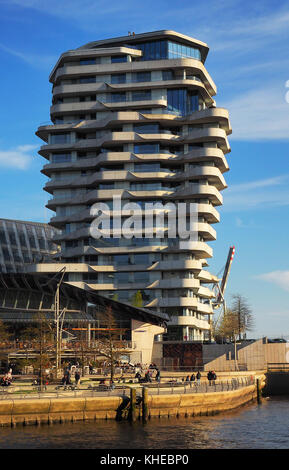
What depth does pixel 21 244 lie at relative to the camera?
17338cm

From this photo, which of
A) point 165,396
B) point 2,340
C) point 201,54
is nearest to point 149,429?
point 165,396

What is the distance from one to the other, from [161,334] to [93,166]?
3426cm

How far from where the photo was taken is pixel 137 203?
129625 millimetres

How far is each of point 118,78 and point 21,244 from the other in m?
56.2

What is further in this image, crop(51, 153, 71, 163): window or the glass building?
the glass building

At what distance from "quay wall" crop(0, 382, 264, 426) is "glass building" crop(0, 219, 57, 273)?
102 metres

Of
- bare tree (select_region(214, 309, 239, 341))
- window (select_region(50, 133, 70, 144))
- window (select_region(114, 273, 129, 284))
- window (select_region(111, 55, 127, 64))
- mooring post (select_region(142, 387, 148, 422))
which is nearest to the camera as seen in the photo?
mooring post (select_region(142, 387, 148, 422))

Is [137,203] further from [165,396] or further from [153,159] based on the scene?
[165,396]

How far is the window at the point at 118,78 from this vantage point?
134125 millimetres

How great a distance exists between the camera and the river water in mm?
51281

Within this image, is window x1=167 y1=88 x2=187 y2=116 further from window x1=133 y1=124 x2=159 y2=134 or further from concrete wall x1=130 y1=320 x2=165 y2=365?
concrete wall x1=130 y1=320 x2=165 y2=365

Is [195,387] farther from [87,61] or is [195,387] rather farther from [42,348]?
[87,61]

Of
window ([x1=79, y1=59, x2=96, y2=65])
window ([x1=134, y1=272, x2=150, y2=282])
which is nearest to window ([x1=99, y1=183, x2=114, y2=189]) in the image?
window ([x1=134, y1=272, x2=150, y2=282])
